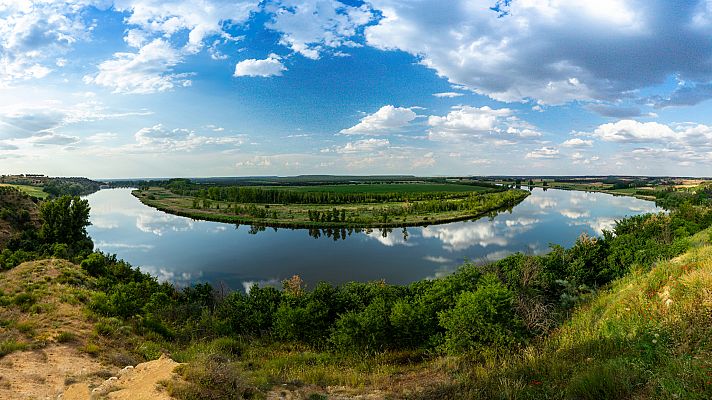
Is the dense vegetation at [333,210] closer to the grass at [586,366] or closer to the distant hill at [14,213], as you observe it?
the distant hill at [14,213]

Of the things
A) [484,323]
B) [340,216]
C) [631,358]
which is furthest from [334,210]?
[631,358]

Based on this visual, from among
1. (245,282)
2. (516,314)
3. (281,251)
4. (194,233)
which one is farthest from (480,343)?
(194,233)

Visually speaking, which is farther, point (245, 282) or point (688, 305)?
point (245, 282)

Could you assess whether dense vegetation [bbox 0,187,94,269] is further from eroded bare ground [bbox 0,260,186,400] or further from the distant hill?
eroded bare ground [bbox 0,260,186,400]

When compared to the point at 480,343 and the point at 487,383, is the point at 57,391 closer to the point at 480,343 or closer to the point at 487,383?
the point at 487,383

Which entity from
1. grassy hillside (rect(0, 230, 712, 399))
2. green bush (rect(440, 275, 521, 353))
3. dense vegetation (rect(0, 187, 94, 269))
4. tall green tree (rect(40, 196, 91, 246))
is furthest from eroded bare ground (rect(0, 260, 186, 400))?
tall green tree (rect(40, 196, 91, 246))

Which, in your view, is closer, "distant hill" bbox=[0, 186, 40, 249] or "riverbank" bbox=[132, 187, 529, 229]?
"distant hill" bbox=[0, 186, 40, 249]

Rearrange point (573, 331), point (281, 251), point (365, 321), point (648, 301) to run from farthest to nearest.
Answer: point (281, 251), point (365, 321), point (573, 331), point (648, 301)
